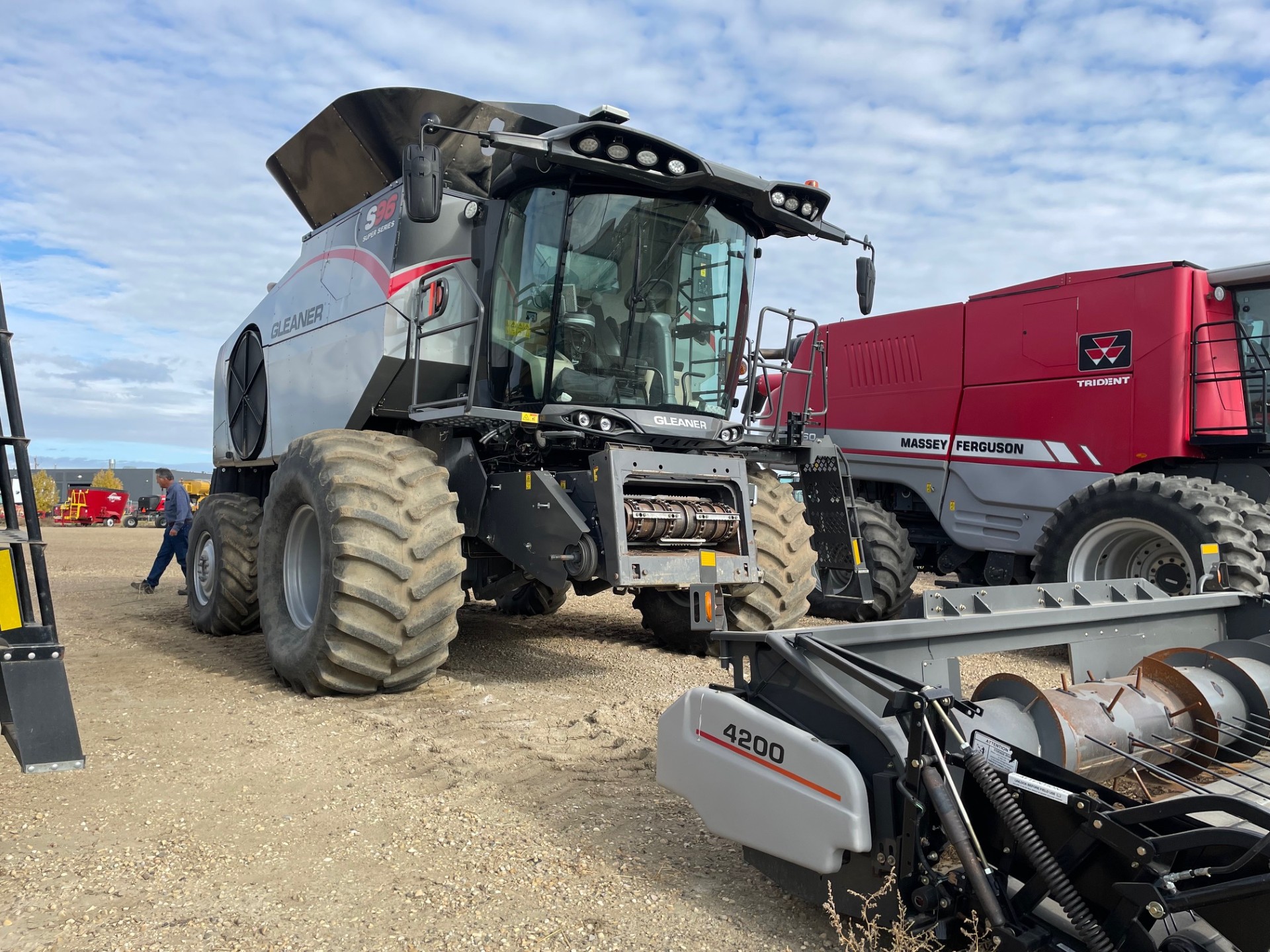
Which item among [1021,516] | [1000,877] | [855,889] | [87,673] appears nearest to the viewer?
[1000,877]

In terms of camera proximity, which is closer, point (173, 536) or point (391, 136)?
point (391, 136)

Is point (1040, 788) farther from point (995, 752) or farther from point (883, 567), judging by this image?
point (883, 567)

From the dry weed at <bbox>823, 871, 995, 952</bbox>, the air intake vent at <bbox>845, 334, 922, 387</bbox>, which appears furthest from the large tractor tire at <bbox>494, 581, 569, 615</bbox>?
the dry weed at <bbox>823, 871, 995, 952</bbox>

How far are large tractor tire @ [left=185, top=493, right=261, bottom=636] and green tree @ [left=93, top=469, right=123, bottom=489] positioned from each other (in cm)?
3741

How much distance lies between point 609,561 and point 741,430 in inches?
64.8

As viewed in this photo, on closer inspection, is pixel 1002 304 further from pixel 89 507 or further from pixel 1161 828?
pixel 89 507

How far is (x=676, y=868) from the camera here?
9.30 ft

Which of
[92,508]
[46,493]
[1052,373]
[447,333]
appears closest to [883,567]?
[1052,373]

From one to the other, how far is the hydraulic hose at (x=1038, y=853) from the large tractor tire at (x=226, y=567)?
605 cm

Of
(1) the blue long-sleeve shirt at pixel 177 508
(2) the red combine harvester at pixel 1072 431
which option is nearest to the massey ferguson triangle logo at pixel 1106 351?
(2) the red combine harvester at pixel 1072 431

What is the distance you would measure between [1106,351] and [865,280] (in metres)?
2.96

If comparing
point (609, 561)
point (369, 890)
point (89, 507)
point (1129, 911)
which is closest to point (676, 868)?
point (369, 890)

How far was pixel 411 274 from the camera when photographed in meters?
5.81

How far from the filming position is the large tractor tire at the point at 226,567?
711 centimetres
